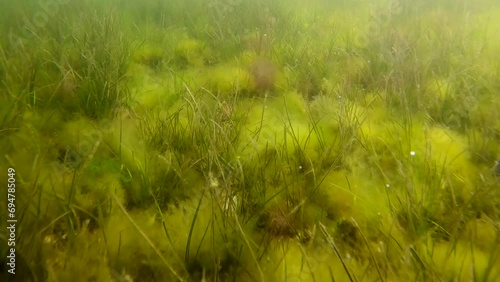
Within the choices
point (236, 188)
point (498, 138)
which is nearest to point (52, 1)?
point (236, 188)

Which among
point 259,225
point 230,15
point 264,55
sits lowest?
point 259,225

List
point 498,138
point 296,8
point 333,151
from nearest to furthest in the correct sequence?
point 333,151 < point 498,138 < point 296,8

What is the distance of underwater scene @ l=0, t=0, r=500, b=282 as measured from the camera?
1203 mm

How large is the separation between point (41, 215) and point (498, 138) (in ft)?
8.37

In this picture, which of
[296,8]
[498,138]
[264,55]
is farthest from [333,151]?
[296,8]

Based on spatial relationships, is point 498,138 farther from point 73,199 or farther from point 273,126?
point 73,199

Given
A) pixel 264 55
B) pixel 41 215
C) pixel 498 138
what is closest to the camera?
pixel 41 215

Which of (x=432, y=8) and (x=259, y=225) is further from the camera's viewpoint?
(x=432, y=8)

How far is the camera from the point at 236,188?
5.16 feet

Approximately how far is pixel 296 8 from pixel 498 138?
480cm

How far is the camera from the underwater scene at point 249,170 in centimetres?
120

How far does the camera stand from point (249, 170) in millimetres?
1685

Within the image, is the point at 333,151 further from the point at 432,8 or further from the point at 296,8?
the point at 432,8

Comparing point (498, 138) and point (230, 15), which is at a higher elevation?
point (230, 15)
